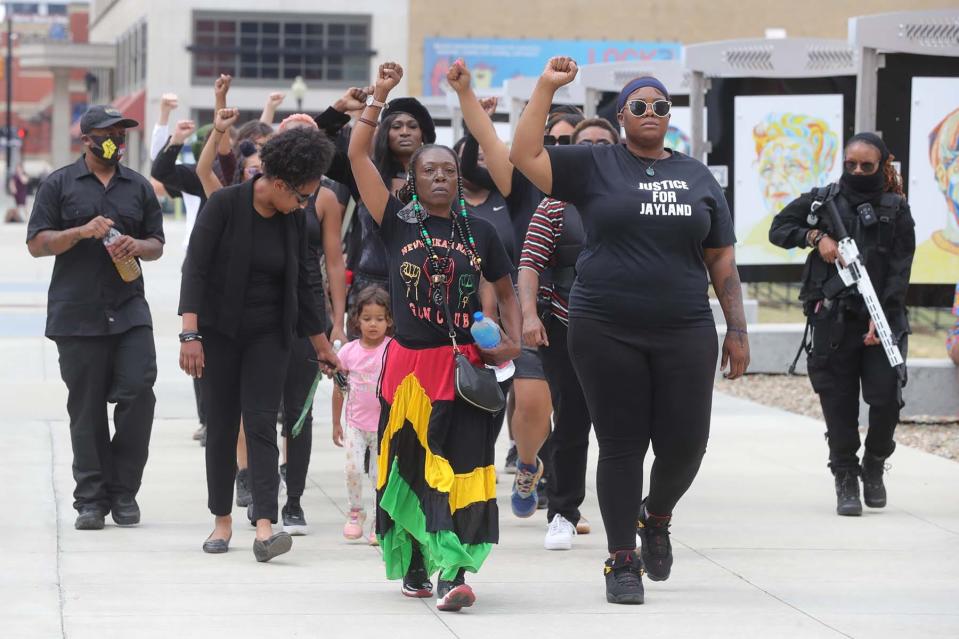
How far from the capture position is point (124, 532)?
8000mm

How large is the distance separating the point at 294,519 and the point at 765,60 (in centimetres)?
812

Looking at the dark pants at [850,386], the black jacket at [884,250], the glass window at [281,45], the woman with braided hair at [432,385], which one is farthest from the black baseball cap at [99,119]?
the glass window at [281,45]

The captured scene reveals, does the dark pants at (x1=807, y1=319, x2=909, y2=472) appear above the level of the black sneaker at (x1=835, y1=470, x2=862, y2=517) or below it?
above

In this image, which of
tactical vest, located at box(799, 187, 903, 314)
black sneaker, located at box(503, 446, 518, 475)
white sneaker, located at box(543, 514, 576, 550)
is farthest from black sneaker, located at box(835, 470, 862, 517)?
black sneaker, located at box(503, 446, 518, 475)

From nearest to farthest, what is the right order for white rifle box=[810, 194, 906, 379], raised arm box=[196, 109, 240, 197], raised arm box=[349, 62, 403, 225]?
raised arm box=[349, 62, 403, 225]
raised arm box=[196, 109, 240, 197]
white rifle box=[810, 194, 906, 379]

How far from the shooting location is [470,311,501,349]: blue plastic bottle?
6.51 m

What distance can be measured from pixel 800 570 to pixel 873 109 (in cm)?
566

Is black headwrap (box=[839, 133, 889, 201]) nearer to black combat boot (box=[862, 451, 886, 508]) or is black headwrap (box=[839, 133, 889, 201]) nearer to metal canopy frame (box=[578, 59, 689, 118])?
black combat boot (box=[862, 451, 886, 508])

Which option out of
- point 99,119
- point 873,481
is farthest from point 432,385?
point 873,481

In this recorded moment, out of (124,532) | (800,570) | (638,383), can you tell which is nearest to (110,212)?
(124,532)

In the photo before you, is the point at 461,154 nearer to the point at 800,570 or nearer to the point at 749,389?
the point at 800,570

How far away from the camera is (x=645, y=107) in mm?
6492

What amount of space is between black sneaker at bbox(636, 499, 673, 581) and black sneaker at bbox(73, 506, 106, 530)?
2.65 metres

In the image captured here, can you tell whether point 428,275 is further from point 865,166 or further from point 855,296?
point 865,166
